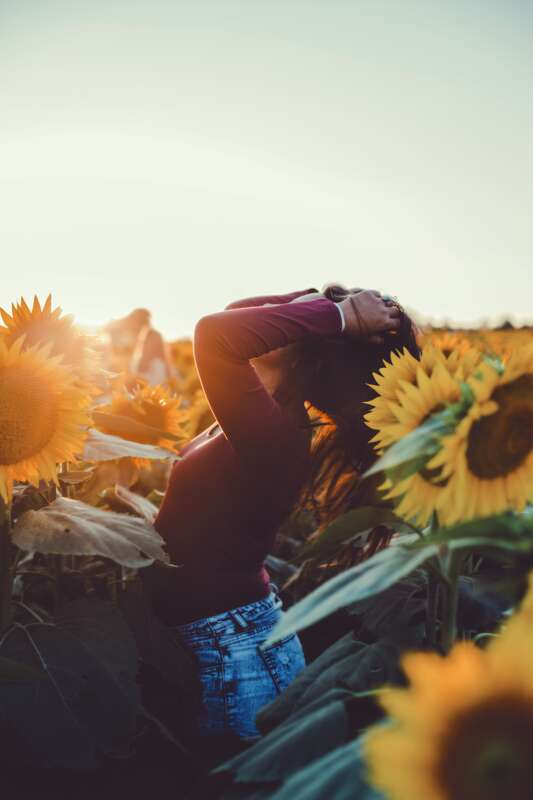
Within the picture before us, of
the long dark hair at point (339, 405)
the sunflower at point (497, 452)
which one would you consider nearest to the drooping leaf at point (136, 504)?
the long dark hair at point (339, 405)

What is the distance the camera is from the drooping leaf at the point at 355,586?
0.69 m

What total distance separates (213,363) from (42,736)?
932 mm

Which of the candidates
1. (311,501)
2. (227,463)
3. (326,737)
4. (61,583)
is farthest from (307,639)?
(326,737)

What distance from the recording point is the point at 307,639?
237 centimetres

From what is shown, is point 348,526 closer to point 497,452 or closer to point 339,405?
point 497,452

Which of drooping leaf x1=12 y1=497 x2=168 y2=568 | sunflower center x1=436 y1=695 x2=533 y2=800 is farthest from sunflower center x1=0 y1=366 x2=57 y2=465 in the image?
sunflower center x1=436 y1=695 x2=533 y2=800

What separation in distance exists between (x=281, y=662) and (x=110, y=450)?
0.85 meters

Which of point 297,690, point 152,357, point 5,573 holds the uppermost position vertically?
point 152,357

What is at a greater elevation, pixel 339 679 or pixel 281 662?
pixel 339 679

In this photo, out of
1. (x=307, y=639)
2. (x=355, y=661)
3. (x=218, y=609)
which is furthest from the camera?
(x=307, y=639)

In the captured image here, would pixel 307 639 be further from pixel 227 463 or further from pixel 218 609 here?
pixel 227 463

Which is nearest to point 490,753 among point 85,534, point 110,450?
point 85,534

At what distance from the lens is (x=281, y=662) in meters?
1.96

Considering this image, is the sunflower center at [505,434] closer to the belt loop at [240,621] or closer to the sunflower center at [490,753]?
the sunflower center at [490,753]
